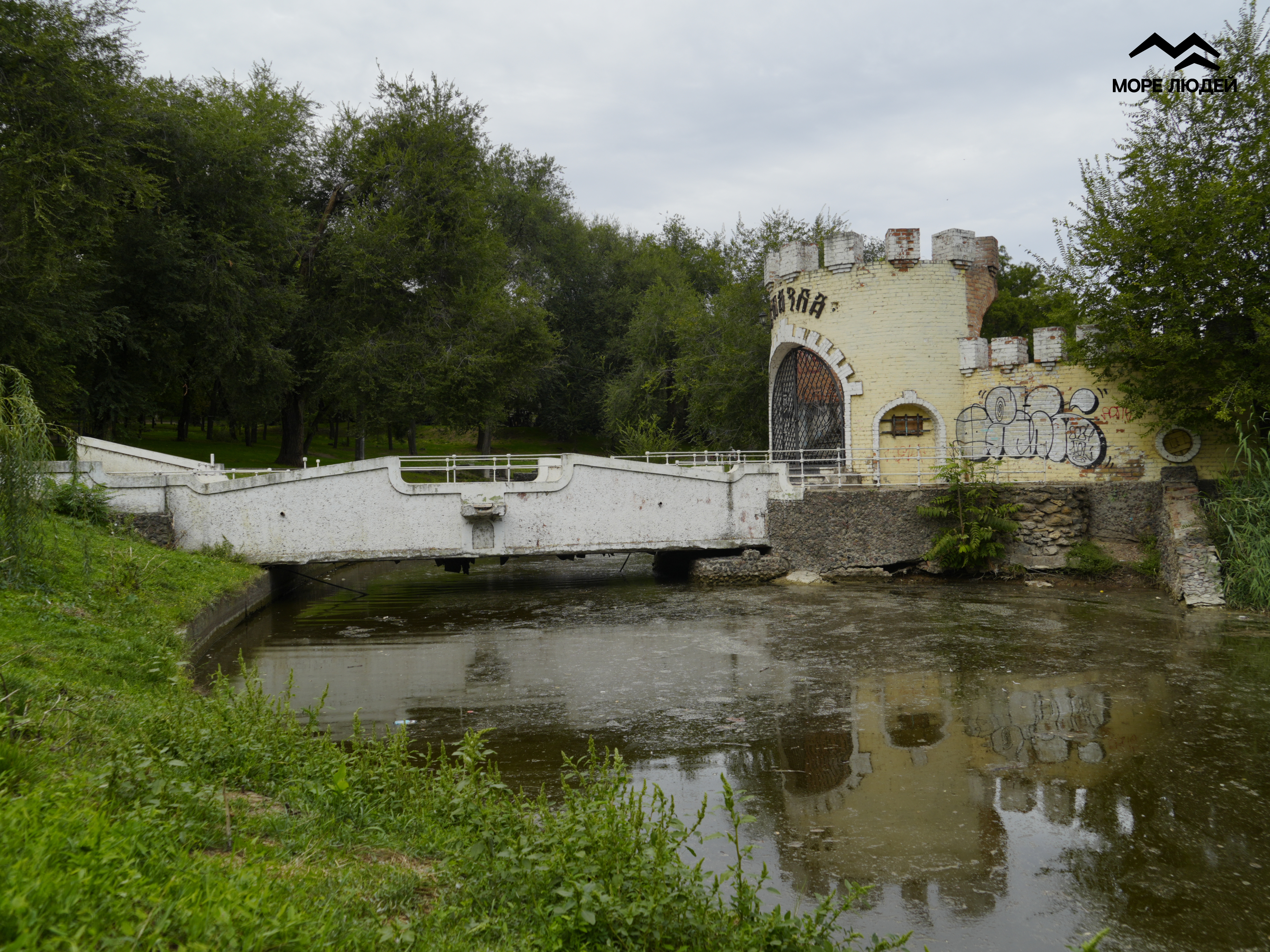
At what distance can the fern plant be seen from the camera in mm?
19656

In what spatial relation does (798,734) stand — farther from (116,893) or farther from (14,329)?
(14,329)

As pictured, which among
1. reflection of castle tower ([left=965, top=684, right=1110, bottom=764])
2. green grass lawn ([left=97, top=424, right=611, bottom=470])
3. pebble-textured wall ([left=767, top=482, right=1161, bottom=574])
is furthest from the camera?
green grass lawn ([left=97, top=424, right=611, bottom=470])

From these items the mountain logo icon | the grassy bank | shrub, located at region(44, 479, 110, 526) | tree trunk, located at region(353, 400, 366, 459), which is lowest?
the grassy bank

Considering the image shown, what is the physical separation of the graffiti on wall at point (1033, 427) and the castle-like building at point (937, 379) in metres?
0.03

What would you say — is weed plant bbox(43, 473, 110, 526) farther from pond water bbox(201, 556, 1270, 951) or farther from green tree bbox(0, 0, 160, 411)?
green tree bbox(0, 0, 160, 411)

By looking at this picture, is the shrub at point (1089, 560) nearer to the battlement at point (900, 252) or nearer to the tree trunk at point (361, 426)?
the battlement at point (900, 252)

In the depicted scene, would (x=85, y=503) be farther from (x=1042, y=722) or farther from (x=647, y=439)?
(x=647, y=439)

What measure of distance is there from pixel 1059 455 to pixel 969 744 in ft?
45.3

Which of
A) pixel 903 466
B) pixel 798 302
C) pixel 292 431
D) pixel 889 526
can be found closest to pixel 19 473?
pixel 889 526

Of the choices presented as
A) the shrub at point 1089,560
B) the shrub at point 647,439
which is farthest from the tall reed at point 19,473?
the shrub at point 647,439

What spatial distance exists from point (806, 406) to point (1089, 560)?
819 centimetres

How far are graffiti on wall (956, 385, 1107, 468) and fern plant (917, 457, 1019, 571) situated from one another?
1316 mm

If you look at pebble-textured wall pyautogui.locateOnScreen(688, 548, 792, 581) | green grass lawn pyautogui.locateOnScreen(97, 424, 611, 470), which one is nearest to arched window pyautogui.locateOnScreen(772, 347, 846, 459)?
pebble-textured wall pyautogui.locateOnScreen(688, 548, 792, 581)

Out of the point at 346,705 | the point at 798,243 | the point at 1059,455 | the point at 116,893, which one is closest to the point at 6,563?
the point at 346,705
